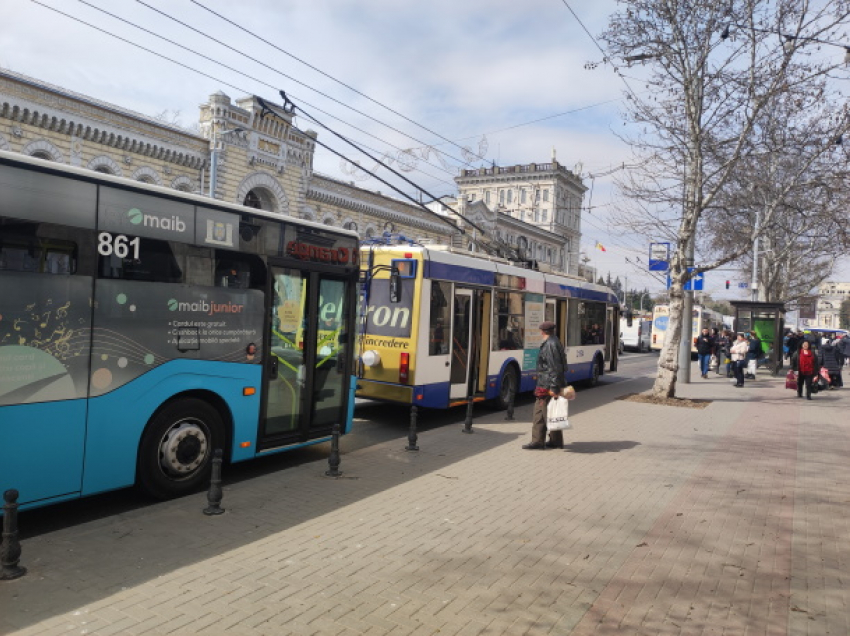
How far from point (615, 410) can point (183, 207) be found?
1042 centimetres

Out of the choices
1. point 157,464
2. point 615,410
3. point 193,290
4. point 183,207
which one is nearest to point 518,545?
point 157,464

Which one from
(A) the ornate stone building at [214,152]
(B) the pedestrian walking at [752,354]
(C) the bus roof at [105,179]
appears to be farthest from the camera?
(A) the ornate stone building at [214,152]

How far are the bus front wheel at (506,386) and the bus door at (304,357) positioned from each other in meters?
5.19

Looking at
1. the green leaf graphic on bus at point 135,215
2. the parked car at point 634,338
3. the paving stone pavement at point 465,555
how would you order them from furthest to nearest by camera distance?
the parked car at point 634,338 → the green leaf graphic on bus at point 135,215 → the paving stone pavement at point 465,555

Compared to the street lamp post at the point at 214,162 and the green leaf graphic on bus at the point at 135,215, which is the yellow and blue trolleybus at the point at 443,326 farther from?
the street lamp post at the point at 214,162

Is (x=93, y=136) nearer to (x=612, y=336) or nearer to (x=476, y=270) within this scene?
(x=476, y=270)

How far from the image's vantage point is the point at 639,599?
167 inches

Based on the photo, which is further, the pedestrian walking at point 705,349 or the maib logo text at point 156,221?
the pedestrian walking at point 705,349

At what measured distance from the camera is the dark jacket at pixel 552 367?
8.69 m

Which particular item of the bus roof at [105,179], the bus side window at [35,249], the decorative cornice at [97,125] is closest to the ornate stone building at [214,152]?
the decorative cornice at [97,125]

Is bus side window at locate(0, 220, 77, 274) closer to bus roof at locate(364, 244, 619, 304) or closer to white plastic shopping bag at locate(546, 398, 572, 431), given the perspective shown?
bus roof at locate(364, 244, 619, 304)

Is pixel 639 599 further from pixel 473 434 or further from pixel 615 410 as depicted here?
pixel 615 410

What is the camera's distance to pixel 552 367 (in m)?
8.70

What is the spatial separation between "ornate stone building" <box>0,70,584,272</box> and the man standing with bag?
4.21 m
